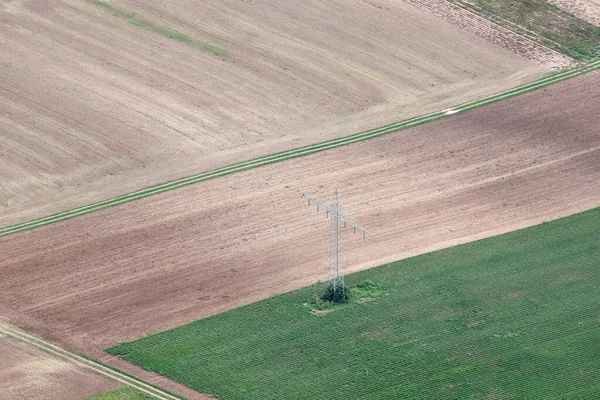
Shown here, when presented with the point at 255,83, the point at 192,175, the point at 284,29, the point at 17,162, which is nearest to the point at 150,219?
the point at 192,175

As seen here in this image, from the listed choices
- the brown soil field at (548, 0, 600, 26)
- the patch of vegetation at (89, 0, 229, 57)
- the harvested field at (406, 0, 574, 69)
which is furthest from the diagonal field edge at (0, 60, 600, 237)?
the patch of vegetation at (89, 0, 229, 57)

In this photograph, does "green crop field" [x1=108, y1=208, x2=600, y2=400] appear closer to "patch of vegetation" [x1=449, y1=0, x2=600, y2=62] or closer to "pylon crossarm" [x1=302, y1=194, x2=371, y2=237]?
"pylon crossarm" [x1=302, y1=194, x2=371, y2=237]

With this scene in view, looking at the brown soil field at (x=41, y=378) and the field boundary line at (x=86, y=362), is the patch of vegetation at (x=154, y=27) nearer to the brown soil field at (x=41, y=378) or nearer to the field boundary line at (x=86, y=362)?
the field boundary line at (x=86, y=362)

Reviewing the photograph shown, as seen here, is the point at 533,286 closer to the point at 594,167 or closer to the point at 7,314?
the point at 594,167

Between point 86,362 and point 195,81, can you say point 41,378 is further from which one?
point 195,81

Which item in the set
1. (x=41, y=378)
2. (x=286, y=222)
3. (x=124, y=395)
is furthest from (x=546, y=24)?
(x=41, y=378)

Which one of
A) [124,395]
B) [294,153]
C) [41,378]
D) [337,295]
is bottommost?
[124,395]

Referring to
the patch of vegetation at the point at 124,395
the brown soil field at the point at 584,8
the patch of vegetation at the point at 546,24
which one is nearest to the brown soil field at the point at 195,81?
the patch of vegetation at the point at 546,24
